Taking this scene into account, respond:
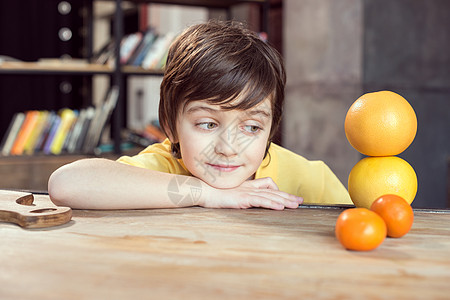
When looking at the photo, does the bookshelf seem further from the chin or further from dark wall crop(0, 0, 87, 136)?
the chin

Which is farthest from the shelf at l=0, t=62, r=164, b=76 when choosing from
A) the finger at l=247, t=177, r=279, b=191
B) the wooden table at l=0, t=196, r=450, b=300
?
the wooden table at l=0, t=196, r=450, b=300

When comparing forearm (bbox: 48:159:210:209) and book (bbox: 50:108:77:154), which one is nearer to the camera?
forearm (bbox: 48:159:210:209)

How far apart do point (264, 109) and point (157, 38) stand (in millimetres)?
2394

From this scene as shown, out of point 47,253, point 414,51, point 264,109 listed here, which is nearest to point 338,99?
point 414,51

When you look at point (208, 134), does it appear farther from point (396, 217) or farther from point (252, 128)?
point (396, 217)

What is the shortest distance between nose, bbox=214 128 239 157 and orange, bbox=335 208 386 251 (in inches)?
15.3

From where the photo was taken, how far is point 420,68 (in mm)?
3375

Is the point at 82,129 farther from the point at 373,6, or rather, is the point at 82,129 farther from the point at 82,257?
the point at 82,257

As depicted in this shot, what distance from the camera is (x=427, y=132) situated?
3.43m

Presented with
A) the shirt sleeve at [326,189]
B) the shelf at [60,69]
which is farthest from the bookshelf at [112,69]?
the shirt sleeve at [326,189]

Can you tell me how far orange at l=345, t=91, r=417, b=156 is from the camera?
34.2 inches

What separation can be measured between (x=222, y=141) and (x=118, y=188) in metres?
0.23

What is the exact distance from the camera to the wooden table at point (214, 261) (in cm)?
46

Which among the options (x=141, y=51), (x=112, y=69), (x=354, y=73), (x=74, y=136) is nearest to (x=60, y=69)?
(x=112, y=69)
